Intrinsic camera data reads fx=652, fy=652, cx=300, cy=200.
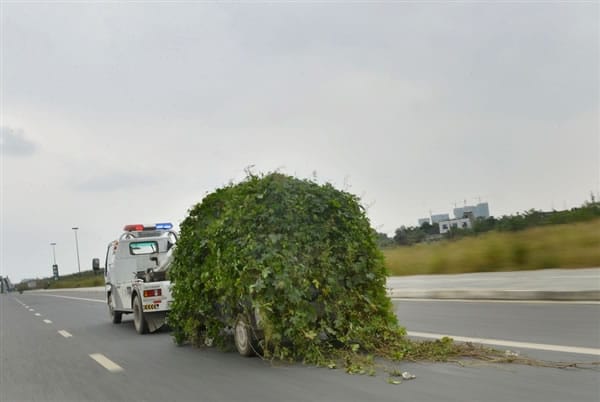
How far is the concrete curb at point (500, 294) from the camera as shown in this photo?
1123 cm

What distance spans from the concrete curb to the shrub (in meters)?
1.71

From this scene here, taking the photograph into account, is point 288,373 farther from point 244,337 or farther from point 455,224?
point 455,224

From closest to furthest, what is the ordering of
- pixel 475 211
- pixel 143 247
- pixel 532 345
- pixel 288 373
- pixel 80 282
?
pixel 288 373 → pixel 532 345 → pixel 143 247 → pixel 475 211 → pixel 80 282

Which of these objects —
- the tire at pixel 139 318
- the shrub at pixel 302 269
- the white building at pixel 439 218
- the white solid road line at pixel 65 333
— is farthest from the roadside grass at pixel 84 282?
the shrub at pixel 302 269

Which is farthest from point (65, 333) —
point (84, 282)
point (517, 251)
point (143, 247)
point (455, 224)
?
point (84, 282)

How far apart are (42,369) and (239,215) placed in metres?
3.59

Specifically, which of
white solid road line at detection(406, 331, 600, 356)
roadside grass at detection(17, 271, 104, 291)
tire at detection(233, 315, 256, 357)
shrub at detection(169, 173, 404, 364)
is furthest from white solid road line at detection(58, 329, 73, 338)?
roadside grass at detection(17, 271, 104, 291)

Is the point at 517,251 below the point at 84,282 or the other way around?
the other way around

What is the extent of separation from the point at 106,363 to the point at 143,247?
6.99 metres

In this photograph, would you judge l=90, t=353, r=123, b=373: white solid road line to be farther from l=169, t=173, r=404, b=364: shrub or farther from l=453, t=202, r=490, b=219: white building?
l=453, t=202, r=490, b=219: white building

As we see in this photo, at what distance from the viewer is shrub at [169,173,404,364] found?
7.04 m

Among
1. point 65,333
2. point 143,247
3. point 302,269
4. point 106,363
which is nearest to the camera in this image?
point 302,269

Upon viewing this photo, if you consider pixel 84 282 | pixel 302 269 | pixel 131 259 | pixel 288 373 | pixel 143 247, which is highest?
pixel 143 247

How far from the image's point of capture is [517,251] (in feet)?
61.8
